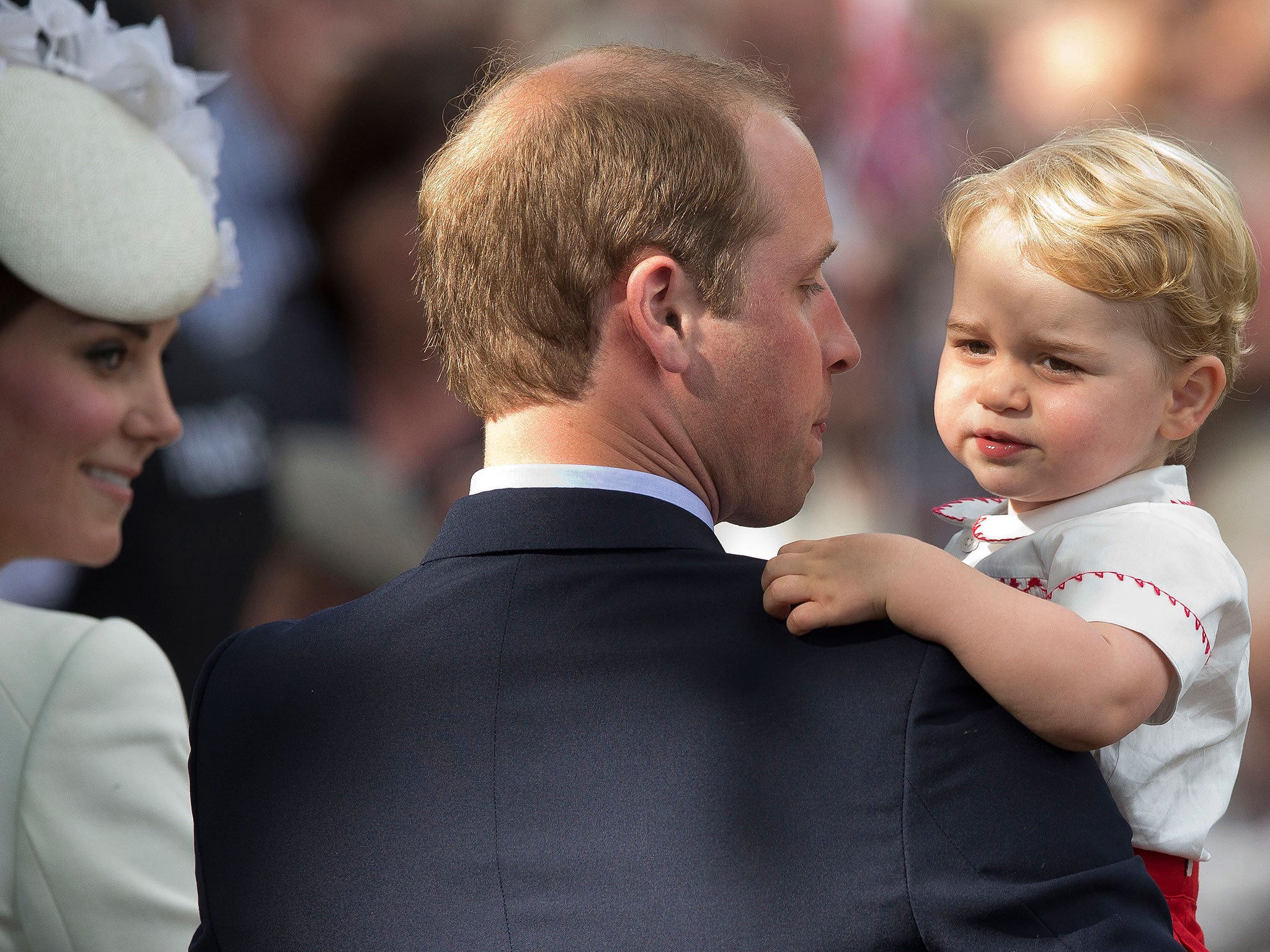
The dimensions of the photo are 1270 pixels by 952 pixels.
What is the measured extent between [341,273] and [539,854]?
89.0 inches

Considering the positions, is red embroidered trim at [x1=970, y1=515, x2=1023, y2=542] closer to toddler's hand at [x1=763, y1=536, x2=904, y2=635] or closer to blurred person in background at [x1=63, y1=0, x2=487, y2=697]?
toddler's hand at [x1=763, y1=536, x2=904, y2=635]

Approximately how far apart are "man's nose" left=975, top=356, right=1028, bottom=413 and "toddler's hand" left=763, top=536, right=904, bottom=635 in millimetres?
487

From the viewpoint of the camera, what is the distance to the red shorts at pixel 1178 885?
1519mm

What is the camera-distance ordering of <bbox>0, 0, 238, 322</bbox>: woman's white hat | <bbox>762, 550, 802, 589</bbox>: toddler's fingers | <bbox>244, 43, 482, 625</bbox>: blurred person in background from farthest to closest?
<bbox>244, 43, 482, 625</bbox>: blurred person in background < <bbox>0, 0, 238, 322</bbox>: woman's white hat < <bbox>762, 550, 802, 589</bbox>: toddler's fingers

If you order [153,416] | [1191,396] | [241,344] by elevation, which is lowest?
[241,344]

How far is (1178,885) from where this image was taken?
1533 millimetres

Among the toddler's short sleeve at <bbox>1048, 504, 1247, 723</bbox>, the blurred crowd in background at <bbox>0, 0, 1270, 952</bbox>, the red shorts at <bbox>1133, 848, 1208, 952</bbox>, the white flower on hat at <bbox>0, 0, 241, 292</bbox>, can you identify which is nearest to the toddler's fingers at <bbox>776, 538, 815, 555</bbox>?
the toddler's short sleeve at <bbox>1048, 504, 1247, 723</bbox>

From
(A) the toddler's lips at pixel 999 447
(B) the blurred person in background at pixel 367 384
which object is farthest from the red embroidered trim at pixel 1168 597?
(B) the blurred person in background at pixel 367 384

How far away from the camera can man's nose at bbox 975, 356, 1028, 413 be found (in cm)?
163

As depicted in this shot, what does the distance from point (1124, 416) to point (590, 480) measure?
28.6 inches

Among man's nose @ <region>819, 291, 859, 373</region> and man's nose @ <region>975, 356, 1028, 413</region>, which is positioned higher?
man's nose @ <region>819, 291, 859, 373</region>

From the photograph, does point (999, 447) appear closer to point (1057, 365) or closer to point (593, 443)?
point (1057, 365)

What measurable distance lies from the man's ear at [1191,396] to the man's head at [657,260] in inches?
18.8

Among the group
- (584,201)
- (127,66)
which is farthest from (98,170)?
(584,201)
